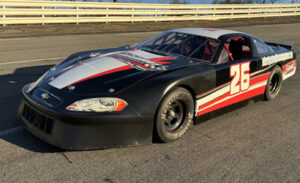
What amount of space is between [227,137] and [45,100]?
2.34 meters

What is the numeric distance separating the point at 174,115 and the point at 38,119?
160 centimetres

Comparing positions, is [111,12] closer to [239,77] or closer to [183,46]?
[183,46]

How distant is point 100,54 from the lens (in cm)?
461

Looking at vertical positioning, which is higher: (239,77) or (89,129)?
(239,77)

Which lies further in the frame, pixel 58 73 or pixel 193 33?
pixel 193 33

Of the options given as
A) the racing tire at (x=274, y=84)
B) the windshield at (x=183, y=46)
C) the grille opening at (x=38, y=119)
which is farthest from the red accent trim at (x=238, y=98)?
the grille opening at (x=38, y=119)

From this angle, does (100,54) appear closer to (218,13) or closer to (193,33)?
(193,33)

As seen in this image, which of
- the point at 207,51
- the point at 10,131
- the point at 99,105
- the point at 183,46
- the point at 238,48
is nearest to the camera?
→ the point at 99,105

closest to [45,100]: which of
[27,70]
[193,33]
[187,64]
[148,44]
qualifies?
[187,64]

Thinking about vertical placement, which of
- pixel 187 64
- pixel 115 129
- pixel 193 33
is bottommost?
pixel 115 129

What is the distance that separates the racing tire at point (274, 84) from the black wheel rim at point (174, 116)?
90.2 inches

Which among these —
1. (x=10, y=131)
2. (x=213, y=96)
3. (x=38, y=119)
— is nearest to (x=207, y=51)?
(x=213, y=96)

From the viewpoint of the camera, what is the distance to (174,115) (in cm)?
373

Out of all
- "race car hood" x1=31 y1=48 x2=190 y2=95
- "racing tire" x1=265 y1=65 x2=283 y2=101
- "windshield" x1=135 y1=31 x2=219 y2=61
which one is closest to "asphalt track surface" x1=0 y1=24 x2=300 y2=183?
"racing tire" x1=265 y1=65 x2=283 y2=101
